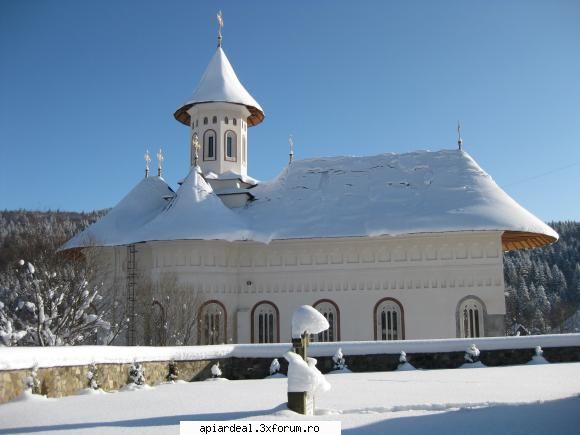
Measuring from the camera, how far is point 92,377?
12.1 metres

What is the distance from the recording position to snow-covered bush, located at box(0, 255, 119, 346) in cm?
1816

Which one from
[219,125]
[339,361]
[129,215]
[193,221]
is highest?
[219,125]

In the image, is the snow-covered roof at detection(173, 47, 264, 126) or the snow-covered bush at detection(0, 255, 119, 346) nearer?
the snow-covered bush at detection(0, 255, 119, 346)

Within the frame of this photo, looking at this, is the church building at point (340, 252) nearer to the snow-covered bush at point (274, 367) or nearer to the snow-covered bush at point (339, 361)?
the snow-covered bush at point (274, 367)

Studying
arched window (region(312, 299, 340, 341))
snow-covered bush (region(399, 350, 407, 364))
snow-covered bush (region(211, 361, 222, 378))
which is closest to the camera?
snow-covered bush (region(211, 361, 222, 378))

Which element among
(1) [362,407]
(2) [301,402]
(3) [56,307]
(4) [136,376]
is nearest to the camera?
(2) [301,402]

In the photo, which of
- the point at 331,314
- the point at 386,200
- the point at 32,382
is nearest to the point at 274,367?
the point at 32,382

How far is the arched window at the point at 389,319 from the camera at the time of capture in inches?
1020

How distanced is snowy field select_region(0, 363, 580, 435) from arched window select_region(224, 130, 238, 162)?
2069cm

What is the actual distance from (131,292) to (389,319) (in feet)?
32.6

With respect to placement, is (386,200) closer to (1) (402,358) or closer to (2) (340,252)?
(2) (340,252)

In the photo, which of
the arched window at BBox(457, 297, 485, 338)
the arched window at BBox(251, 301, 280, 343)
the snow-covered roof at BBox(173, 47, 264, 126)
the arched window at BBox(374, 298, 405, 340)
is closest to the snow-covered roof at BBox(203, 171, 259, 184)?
the snow-covered roof at BBox(173, 47, 264, 126)

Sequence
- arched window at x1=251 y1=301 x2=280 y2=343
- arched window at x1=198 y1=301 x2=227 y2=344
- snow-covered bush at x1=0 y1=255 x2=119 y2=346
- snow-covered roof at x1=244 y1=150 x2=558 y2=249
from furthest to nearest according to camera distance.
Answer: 1. arched window at x1=251 y1=301 x2=280 y2=343
2. arched window at x1=198 y1=301 x2=227 y2=344
3. snow-covered roof at x1=244 y1=150 x2=558 y2=249
4. snow-covered bush at x1=0 y1=255 x2=119 y2=346

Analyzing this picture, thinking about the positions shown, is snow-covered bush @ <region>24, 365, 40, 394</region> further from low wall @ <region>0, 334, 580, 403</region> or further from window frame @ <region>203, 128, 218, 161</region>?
window frame @ <region>203, 128, 218, 161</region>
